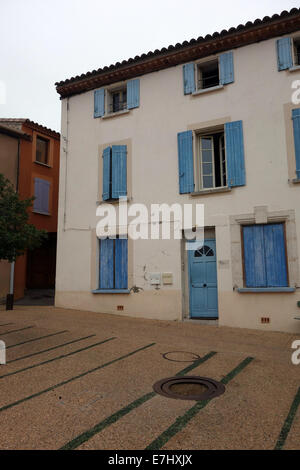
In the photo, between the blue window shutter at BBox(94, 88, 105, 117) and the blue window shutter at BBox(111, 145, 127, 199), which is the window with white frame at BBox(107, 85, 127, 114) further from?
the blue window shutter at BBox(111, 145, 127, 199)

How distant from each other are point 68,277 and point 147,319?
3111 mm

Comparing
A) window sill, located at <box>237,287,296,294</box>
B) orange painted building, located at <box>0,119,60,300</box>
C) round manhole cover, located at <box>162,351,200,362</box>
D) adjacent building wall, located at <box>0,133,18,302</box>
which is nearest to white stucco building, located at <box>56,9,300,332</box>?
window sill, located at <box>237,287,296,294</box>

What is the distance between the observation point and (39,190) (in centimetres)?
1510

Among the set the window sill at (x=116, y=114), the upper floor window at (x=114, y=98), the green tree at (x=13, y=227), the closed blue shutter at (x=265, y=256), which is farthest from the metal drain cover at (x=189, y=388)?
the upper floor window at (x=114, y=98)

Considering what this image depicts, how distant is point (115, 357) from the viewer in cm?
571

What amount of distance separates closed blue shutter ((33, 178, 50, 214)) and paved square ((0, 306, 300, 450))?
26.7 feet

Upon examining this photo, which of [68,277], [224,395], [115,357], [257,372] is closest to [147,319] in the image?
[68,277]

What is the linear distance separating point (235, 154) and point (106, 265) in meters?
4.99

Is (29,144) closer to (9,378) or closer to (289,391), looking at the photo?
(9,378)

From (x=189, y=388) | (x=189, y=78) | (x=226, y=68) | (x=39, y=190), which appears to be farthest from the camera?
(x=39, y=190)

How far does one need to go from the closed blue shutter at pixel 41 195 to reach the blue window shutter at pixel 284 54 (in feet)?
35.1

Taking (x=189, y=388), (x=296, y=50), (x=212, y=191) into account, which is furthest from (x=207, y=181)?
(x=189, y=388)

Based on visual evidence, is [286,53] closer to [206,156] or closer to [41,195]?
[206,156]

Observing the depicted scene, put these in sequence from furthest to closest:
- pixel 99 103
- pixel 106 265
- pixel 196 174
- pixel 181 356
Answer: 1. pixel 99 103
2. pixel 106 265
3. pixel 196 174
4. pixel 181 356
